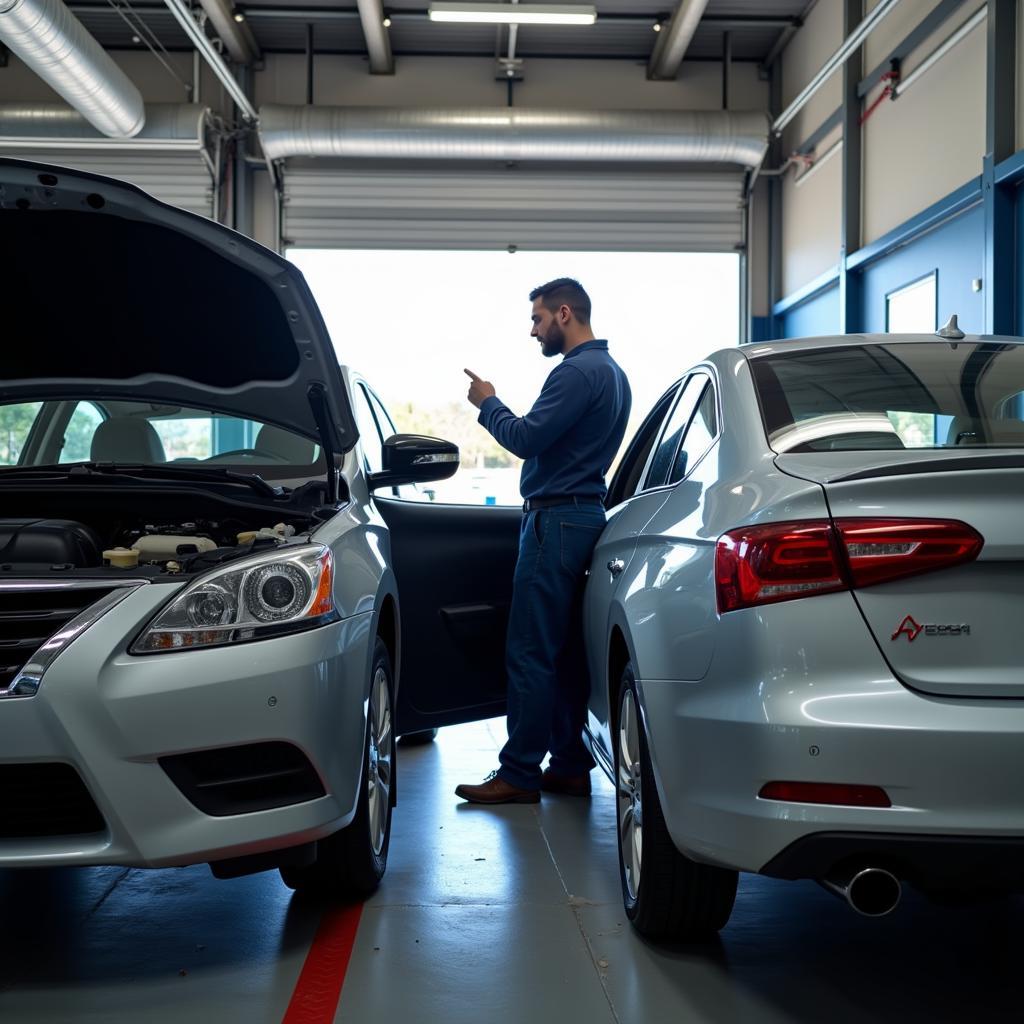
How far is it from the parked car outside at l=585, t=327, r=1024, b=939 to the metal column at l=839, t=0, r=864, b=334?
22.2 ft

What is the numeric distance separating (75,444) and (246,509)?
3.17ft

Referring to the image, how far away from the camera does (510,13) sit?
25.9ft

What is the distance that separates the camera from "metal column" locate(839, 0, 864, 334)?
29.3ft

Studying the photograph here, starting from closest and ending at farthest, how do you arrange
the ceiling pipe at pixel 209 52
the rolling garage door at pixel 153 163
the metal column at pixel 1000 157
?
the metal column at pixel 1000 157
the ceiling pipe at pixel 209 52
the rolling garage door at pixel 153 163

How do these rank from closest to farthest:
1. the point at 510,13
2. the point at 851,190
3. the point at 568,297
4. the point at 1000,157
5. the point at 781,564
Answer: the point at 781,564
the point at 568,297
the point at 1000,157
the point at 510,13
the point at 851,190

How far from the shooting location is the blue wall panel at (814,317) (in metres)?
9.64

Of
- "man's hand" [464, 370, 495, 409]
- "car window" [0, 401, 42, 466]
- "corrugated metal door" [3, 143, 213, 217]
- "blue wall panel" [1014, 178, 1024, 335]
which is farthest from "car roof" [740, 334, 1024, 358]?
"corrugated metal door" [3, 143, 213, 217]

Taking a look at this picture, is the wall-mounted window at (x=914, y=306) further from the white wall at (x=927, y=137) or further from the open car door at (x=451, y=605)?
the open car door at (x=451, y=605)

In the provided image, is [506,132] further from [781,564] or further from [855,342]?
[781,564]

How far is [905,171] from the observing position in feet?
26.4

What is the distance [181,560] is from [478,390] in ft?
5.59

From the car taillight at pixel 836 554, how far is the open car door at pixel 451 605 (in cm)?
181

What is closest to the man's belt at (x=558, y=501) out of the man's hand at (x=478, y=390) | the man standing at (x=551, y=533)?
the man standing at (x=551, y=533)

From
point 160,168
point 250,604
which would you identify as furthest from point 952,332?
point 160,168
